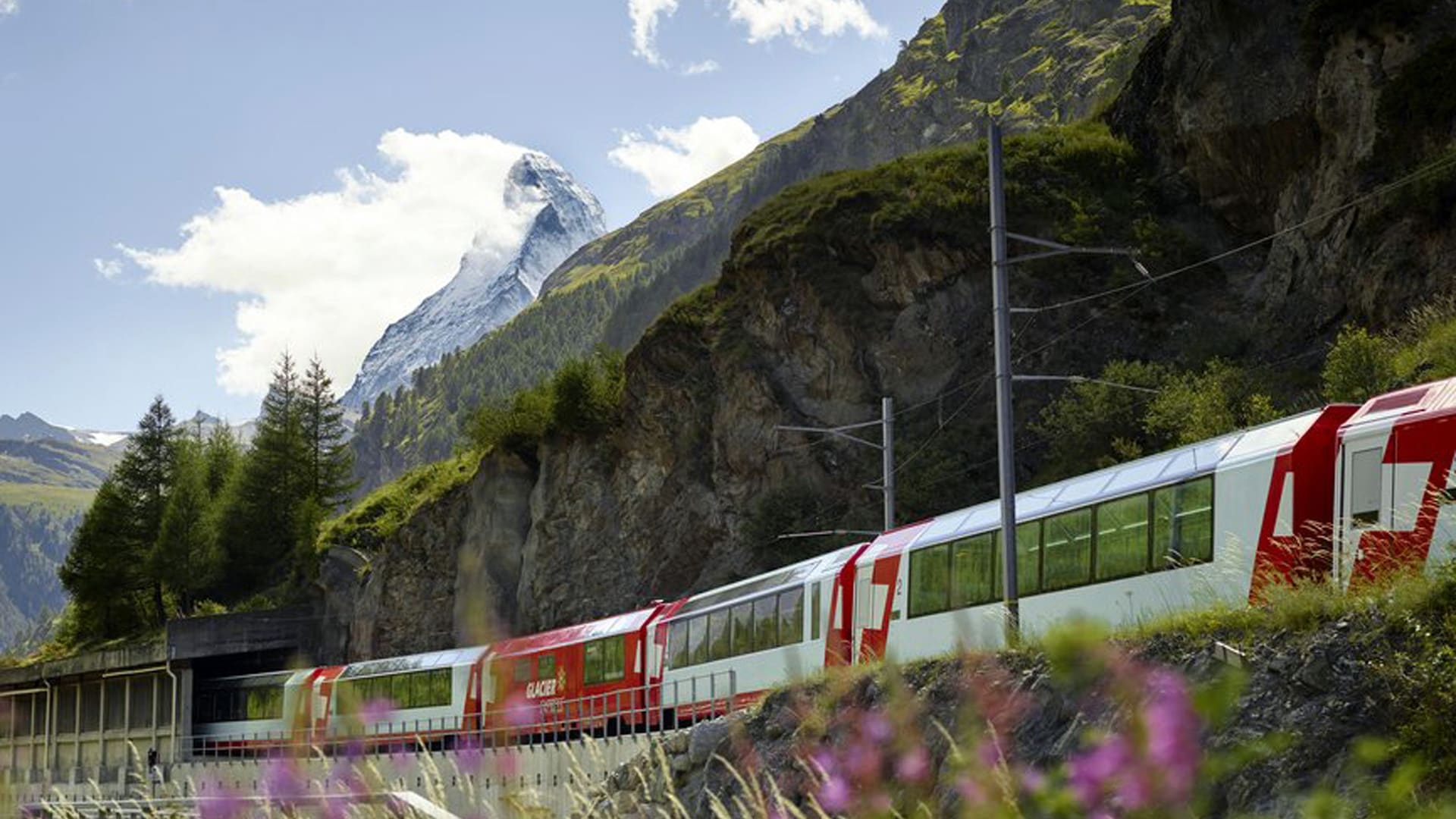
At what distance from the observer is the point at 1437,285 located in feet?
121

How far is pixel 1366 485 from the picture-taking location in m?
18.0

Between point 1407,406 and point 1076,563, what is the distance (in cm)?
600

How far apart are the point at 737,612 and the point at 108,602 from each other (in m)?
69.0

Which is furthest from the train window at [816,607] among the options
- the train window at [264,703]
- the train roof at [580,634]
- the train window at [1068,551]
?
the train window at [264,703]

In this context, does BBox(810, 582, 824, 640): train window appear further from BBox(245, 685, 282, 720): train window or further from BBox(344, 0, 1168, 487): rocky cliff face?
BBox(344, 0, 1168, 487): rocky cliff face

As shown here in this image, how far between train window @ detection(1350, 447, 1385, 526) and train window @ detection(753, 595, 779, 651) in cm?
1415

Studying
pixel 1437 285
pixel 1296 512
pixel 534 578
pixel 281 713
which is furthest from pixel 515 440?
pixel 1296 512

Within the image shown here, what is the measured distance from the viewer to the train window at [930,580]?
25.5 metres

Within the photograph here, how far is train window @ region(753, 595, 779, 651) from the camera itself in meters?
30.4

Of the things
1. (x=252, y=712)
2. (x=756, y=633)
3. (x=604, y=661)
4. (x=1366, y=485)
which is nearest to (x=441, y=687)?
(x=604, y=661)

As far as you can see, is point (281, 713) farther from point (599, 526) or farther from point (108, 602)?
point (108, 602)

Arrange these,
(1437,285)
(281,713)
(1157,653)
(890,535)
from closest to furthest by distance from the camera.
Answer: (1157,653) < (890,535) < (1437,285) < (281,713)

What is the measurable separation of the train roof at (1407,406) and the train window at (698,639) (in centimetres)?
1696

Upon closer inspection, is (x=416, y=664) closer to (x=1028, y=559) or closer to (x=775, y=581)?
(x=775, y=581)
